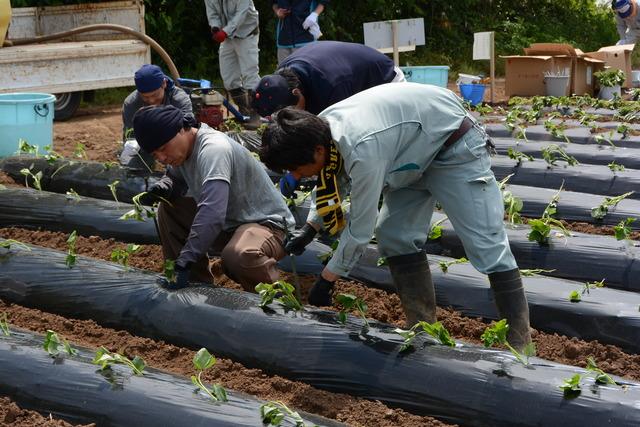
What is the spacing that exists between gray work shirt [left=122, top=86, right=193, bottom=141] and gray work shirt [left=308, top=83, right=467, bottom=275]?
267 centimetres

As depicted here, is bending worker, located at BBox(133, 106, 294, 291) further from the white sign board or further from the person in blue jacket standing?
the white sign board

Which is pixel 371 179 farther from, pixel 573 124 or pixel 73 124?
pixel 73 124

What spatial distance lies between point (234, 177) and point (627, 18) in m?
8.65

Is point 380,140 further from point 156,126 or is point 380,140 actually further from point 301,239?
point 156,126

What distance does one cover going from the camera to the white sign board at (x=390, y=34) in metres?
10.1

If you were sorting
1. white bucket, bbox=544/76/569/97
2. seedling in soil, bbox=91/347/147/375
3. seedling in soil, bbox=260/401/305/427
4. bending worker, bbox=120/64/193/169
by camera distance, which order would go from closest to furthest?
1. seedling in soil, bbox=260/401/305/427
2. seedling in soil, bbox=91/347/147/375
3. bending worker, bbox=120/64/193/169
4. white bucket, bbox=544/76/569/97

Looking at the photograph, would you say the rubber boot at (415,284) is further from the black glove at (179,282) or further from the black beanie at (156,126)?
the black beanie at (156,126)

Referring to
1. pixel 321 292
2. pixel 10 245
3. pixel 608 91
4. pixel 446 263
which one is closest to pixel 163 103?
pixel 10 245

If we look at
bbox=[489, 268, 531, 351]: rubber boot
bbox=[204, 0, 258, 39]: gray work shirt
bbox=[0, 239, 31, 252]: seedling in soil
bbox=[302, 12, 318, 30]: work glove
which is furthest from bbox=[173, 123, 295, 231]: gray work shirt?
bbox=[204, 0, 258, 39]: gray work shirt

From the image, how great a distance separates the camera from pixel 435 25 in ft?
47.9

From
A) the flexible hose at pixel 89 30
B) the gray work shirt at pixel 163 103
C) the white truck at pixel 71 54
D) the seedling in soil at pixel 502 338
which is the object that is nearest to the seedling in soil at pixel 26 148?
the gray work shirt at pixel 163 103

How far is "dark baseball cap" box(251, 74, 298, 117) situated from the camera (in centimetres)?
416

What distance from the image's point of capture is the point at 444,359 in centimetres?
320

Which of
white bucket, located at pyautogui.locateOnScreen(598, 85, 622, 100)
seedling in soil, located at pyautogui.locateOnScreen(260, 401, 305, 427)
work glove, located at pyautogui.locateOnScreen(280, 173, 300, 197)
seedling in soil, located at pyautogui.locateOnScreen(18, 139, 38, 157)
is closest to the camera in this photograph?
seedling in soil, located at pyautogui.locateOnScreen(260, 401, 305, 427)
